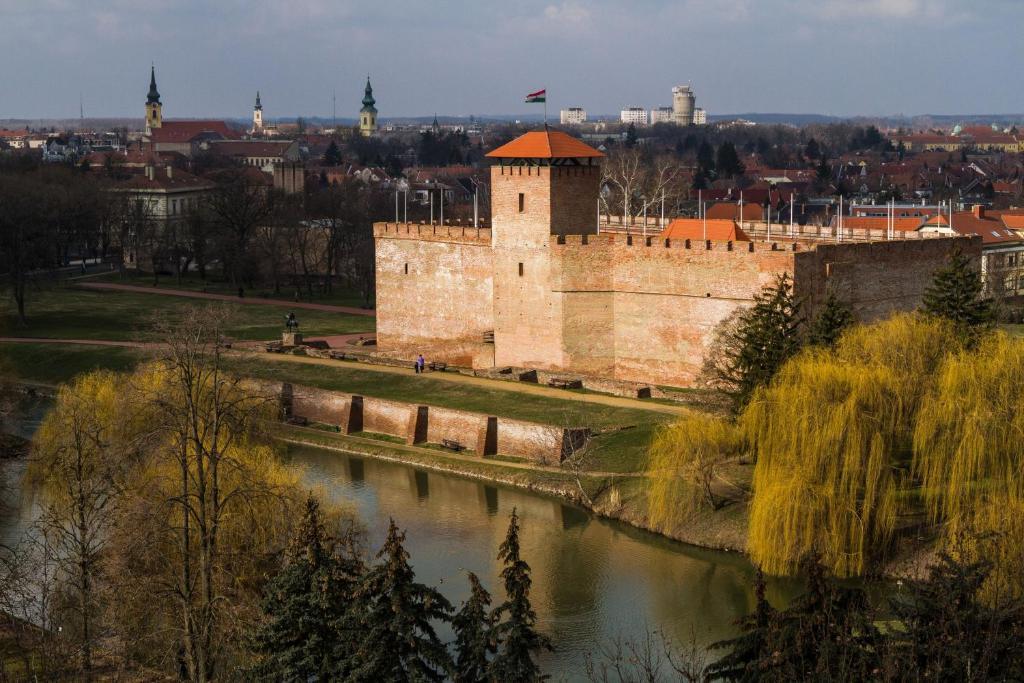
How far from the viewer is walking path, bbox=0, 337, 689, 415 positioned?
39.1 metres

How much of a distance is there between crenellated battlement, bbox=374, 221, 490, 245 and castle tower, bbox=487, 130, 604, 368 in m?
2.37

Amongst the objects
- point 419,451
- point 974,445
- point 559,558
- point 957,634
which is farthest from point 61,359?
point 957,634

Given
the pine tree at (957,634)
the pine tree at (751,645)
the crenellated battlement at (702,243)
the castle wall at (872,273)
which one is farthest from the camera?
the crenellated battlement at (702,243)

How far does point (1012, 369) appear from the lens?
29.0m

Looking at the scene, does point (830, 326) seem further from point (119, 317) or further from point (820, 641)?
point (119, 317)

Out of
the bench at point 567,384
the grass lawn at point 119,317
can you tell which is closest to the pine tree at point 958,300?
the bench at point 567,384

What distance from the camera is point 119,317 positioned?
59.2m

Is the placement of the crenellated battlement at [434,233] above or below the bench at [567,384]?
above

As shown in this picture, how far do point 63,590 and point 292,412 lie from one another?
18.8m

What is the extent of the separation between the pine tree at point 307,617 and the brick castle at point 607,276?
20.1 m

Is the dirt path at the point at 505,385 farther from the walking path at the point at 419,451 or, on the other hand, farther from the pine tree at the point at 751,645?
the pine tree at the point at 751,645

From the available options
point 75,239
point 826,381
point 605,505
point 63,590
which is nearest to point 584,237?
point 605,505

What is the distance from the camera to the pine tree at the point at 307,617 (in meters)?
20.4

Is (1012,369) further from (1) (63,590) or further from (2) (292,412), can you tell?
(2) (292,412)
